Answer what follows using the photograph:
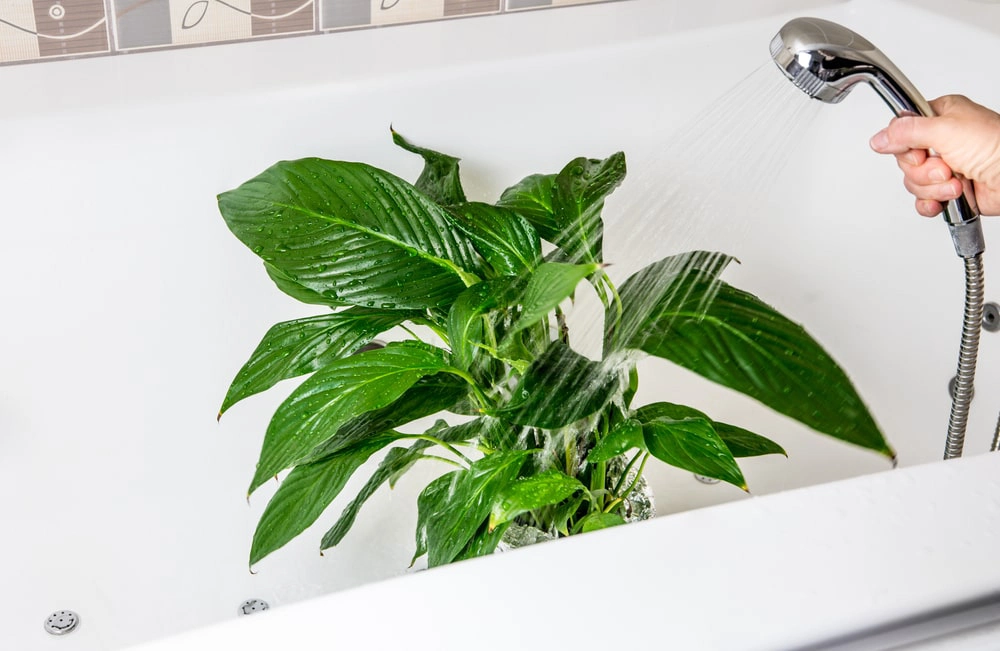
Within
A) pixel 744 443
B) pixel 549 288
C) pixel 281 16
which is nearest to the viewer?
pixel 549 288

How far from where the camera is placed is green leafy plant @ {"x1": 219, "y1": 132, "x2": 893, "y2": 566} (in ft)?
2.45

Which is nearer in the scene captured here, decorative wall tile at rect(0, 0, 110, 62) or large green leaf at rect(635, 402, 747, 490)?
large green leaf at rect(635, 402, 747, 490)

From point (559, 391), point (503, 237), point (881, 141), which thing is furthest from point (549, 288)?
point (881, 141)

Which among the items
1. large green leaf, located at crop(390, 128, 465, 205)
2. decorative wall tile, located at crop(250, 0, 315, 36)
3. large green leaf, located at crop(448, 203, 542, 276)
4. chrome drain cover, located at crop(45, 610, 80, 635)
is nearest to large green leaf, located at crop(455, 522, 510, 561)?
large green leaf, located at crop(448, 203, 542, 276)

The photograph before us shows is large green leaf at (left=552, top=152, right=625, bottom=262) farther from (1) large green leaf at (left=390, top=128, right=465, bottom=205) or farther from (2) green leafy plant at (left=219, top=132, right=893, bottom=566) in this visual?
(1) large green leaf at (left=390, top=128, right=465, bottom=205)

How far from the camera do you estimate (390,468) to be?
87cm

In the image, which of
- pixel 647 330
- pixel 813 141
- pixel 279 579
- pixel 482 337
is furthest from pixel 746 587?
pixel 813 141

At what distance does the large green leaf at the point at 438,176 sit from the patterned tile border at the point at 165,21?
0.61 ft

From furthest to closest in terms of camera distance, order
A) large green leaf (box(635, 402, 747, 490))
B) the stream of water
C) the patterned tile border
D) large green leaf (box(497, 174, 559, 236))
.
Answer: the stream of water
the patterned tile border
large green leaf (box(497, 174, 559, 236))
large green leaf (box(635, 402, 747, 490))

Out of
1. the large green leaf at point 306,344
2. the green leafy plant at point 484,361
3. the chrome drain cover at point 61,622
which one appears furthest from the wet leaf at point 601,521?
the chrome drain cover at point 61,622

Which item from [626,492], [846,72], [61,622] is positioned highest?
[846,72]

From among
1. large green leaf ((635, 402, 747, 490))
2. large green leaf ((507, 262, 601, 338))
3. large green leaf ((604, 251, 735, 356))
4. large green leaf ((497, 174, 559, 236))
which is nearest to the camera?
large green leaf ((507, 262, 601, 338))

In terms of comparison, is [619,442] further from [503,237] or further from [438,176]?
[438,176]

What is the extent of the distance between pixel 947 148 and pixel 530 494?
0.40m
